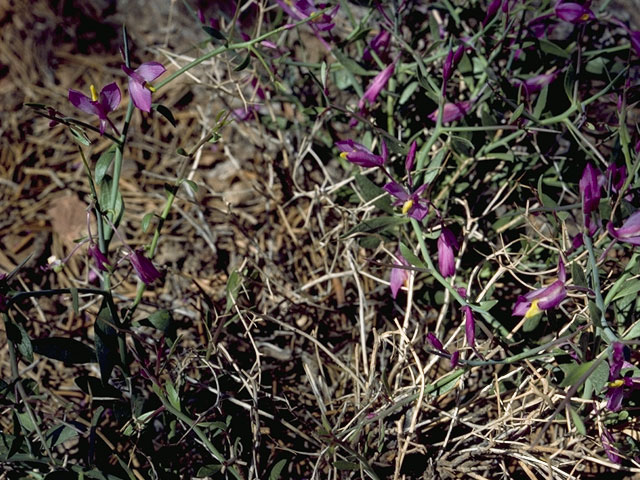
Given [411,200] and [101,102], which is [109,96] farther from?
[411,200]

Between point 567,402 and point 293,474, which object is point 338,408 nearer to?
point 293,474

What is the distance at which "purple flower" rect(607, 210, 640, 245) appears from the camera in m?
0.94

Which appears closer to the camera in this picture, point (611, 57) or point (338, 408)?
point (338, 408)

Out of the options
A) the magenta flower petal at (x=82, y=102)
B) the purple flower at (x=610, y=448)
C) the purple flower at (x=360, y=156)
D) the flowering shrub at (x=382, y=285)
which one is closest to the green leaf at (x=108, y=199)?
the flowering shrub at (x=382, y=285)

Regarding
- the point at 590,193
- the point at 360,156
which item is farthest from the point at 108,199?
the point at 590,193

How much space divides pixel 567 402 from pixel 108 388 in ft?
2.46

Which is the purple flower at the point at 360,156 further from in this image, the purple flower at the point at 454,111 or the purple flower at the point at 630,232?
the purple flower at the point at 630,232

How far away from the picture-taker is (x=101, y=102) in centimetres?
98

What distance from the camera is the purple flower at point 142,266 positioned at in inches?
38.7

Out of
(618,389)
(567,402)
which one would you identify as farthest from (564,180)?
(567,402)

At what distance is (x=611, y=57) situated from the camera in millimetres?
1412

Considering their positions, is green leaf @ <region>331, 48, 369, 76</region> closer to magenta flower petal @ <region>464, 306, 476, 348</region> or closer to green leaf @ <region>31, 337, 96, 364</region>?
magenta flower petal @ <region>464, 306, 476, 348</region>

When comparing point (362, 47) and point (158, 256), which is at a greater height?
point (362, 47)

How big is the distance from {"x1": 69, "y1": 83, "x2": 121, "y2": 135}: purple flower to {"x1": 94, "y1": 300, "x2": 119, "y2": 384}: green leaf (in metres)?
0.30
